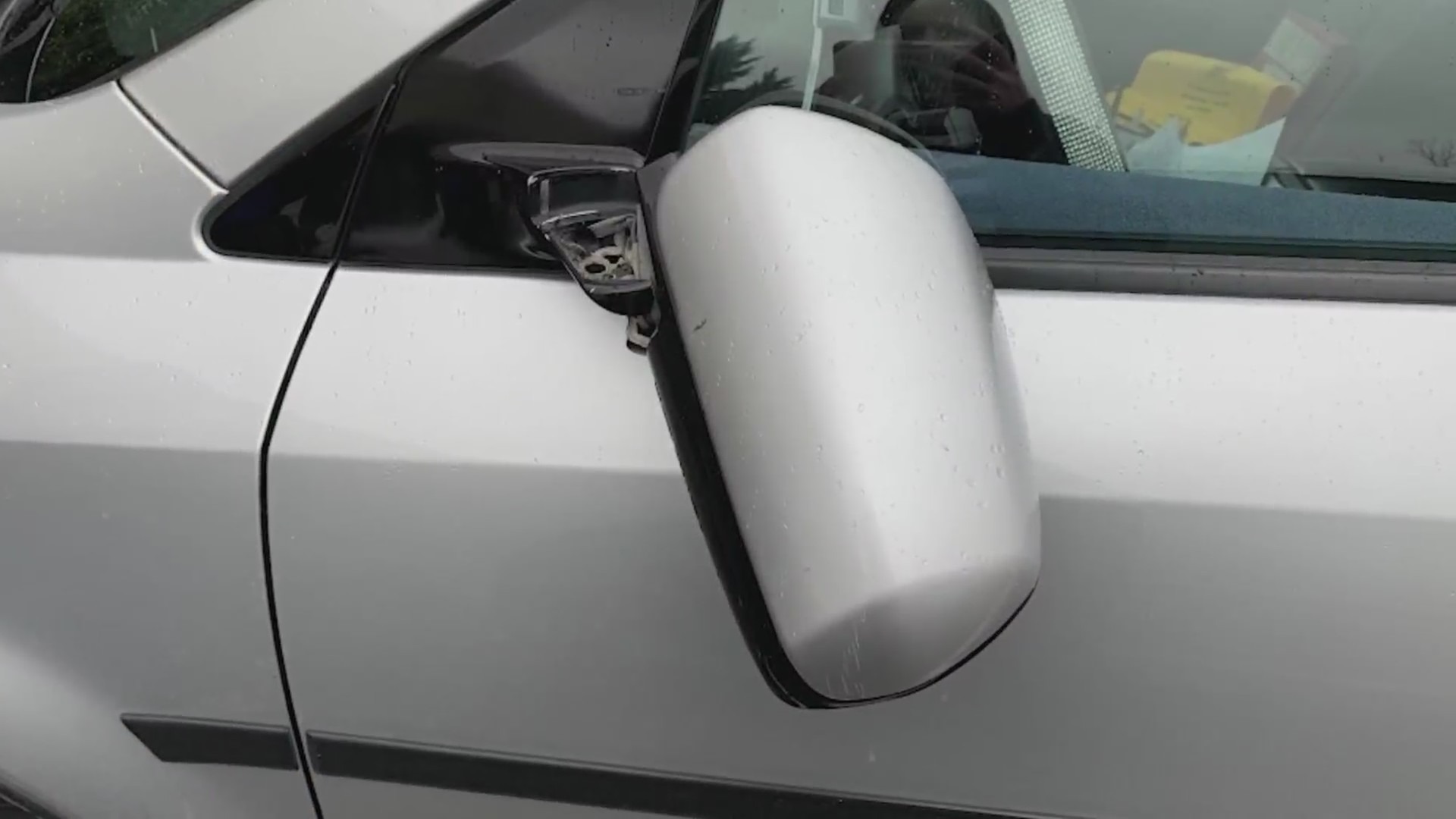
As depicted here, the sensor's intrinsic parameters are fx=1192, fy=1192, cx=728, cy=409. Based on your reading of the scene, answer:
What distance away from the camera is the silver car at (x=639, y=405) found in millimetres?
1011

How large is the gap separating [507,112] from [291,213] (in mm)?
218

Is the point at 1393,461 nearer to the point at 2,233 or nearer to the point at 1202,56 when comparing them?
the point at 1202,56

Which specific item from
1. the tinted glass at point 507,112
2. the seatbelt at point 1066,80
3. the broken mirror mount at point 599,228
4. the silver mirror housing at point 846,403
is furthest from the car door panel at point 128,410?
the seatbelt at point 1066,80

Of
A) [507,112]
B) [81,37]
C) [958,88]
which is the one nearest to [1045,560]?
[958,88]

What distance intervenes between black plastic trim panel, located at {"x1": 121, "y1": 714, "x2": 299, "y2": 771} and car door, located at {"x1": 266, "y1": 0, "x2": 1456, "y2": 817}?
0.10 meters

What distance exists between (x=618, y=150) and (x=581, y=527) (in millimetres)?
333

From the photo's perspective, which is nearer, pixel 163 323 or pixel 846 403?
pixel 846 403

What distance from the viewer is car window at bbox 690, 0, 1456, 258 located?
1.10 metres

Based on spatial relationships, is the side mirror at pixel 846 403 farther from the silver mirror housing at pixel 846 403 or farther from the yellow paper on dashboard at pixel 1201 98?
the yellow paper on dashboard at pixel 1201 98

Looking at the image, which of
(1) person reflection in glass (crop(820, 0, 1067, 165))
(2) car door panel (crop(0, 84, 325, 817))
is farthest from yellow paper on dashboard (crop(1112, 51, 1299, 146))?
(2) car door panel (crop(0, 84, 325, 817))

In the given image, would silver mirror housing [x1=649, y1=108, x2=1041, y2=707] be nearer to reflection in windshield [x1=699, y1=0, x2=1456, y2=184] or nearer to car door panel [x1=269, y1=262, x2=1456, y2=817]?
car door panel [x1=269, y1=262, x2=1456, y2=817]

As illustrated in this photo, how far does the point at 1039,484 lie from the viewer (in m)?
1.01

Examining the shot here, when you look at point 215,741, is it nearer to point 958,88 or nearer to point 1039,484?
point 1039,484

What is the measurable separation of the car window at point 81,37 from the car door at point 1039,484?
0.27 m
